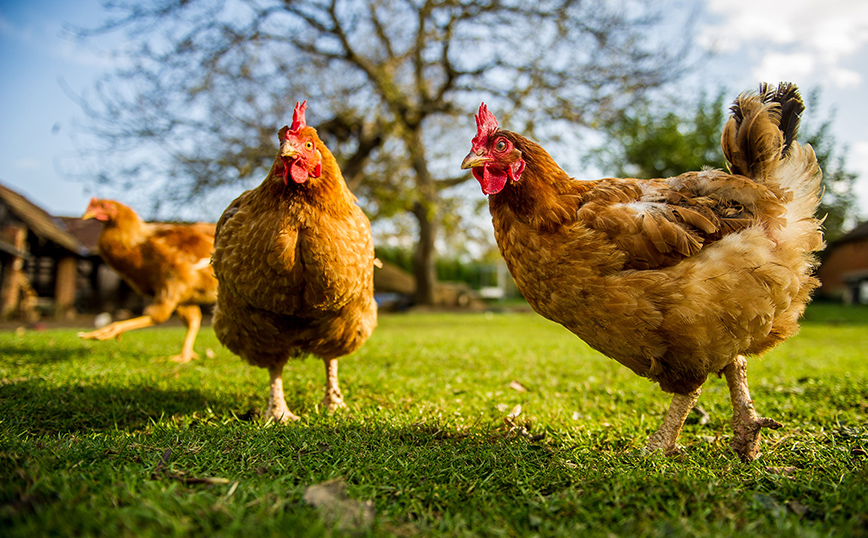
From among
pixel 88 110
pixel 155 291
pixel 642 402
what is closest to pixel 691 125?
pixel 642 402

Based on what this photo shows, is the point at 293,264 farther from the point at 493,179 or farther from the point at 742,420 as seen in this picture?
the point at 742,420

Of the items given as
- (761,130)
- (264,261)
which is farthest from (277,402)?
(761,130)

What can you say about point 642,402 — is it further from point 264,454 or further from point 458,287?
point 458,287

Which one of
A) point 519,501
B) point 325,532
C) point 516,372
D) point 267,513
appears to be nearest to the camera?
point 325,532

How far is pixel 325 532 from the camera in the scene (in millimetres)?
1349

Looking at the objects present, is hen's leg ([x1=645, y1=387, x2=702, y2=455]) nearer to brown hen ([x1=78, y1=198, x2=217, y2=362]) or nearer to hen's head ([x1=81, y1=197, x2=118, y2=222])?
brown hen ([x1=78, y1=198, x2=217, y2=362])

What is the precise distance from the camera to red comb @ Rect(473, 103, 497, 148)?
106 inches

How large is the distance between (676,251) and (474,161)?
117cm

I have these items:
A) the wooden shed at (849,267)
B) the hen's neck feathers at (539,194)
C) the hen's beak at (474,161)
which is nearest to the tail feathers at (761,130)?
the hen's neck feathers at (539,194)

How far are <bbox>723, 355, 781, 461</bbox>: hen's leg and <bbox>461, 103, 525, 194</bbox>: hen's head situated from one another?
1637mm

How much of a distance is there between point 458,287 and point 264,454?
17.4m

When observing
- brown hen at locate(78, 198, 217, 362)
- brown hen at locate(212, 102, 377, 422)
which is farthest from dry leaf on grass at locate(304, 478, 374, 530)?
brown hen at locate(78, 198, 217, 362)

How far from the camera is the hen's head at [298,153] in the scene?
272cm

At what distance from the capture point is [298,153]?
2.72m
